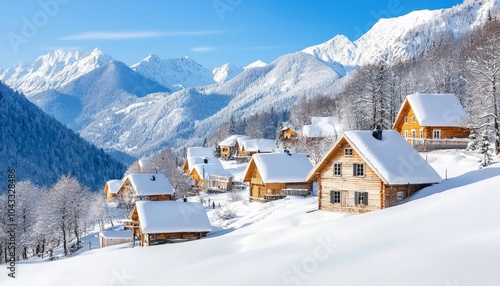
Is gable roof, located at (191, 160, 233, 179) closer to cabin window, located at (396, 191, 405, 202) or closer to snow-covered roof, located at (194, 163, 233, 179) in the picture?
snow-covered roof, located at (194, 163, 233, 179)

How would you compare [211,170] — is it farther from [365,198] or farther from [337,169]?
[365,198]

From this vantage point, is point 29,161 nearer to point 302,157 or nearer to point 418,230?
point 302,157

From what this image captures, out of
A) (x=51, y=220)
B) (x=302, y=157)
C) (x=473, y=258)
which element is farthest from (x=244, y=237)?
(x=51, y=220)

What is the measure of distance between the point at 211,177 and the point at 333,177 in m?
44.5

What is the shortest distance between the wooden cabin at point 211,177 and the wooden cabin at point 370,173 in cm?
3828

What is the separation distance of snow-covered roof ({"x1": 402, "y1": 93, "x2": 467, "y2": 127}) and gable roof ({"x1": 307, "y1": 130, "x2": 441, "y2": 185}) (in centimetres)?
2129

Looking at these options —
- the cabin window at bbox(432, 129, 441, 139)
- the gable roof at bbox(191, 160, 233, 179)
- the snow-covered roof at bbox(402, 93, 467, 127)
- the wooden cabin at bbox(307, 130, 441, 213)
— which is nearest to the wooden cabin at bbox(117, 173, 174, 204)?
the gable roof at bbox(191, 160, 233, 179)

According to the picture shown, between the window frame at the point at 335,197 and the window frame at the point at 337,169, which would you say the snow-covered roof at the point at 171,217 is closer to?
the window frame at the point at 335,197

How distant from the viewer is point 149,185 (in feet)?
238

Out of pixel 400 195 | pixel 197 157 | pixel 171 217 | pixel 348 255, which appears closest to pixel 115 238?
pixel 171 217

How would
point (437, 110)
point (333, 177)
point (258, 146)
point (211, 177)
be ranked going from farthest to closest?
point (258, 146)
point (211, 177)
point (437, 110)
point (333, 177)

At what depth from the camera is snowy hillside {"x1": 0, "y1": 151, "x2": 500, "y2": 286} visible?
18.5 meters

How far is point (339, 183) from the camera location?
39.7 metres

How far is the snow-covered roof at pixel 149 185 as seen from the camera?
235 feet
